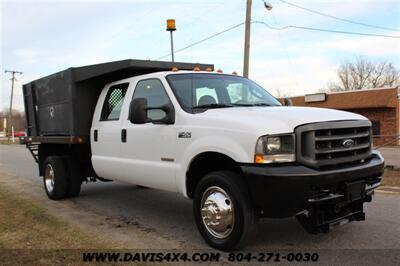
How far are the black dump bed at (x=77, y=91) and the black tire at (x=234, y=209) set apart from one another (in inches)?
102

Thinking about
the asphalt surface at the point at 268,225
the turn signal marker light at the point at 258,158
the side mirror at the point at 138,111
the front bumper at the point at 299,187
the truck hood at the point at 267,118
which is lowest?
the asphalt surface at the point at 268,225

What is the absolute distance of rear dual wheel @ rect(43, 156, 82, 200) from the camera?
8.11 meters

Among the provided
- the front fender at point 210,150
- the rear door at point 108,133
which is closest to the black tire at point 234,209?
the front fender at point 210,150

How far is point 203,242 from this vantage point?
17.1 ft

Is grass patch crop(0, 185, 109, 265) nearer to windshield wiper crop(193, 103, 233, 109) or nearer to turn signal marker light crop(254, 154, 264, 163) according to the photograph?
windshield wiper crop(193, 103, 233, 109)

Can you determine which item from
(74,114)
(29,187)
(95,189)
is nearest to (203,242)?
(74,114)

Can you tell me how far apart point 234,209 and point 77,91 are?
4141mm

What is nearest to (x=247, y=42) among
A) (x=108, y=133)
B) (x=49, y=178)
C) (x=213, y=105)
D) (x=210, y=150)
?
(x=49, y=178)

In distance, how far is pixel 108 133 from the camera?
6.73 metres

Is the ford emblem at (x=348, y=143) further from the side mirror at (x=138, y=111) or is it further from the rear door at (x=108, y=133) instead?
the rear door at (x=108, y=133)

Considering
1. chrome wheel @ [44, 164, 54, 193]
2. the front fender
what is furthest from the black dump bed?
the front fender

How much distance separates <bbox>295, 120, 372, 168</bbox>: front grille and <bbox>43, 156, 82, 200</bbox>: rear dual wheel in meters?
5.18

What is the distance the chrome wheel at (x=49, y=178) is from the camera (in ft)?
27.3

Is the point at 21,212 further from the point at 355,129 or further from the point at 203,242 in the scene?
the point at 355,129
